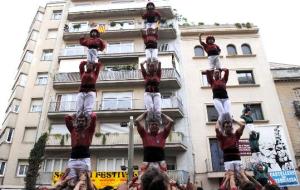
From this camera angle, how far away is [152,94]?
7469 mm

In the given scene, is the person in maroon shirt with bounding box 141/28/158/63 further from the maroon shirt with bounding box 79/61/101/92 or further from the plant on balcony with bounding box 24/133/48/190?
the plant on balcony with bounding box 24/133/48/190

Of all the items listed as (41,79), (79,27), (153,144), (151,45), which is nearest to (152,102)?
(153,144)

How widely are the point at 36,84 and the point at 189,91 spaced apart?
12385 mm

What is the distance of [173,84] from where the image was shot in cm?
2256

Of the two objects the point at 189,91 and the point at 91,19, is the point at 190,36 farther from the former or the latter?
the point at 91,19

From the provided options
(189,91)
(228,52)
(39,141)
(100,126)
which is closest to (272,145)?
(189,91)

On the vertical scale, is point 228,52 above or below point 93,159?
above

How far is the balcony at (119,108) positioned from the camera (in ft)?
68.9

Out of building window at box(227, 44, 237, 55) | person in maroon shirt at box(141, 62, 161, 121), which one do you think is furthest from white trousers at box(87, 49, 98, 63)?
building window at box(227, 44, 237, 55)

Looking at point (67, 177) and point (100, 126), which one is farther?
point (100, 126)

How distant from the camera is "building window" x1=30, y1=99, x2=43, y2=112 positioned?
23.4 m

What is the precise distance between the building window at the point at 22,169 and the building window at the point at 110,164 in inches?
210

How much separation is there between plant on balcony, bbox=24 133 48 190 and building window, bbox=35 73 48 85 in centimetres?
575

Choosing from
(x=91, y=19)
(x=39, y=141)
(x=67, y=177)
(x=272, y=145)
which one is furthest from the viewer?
(x=91, y=19)
